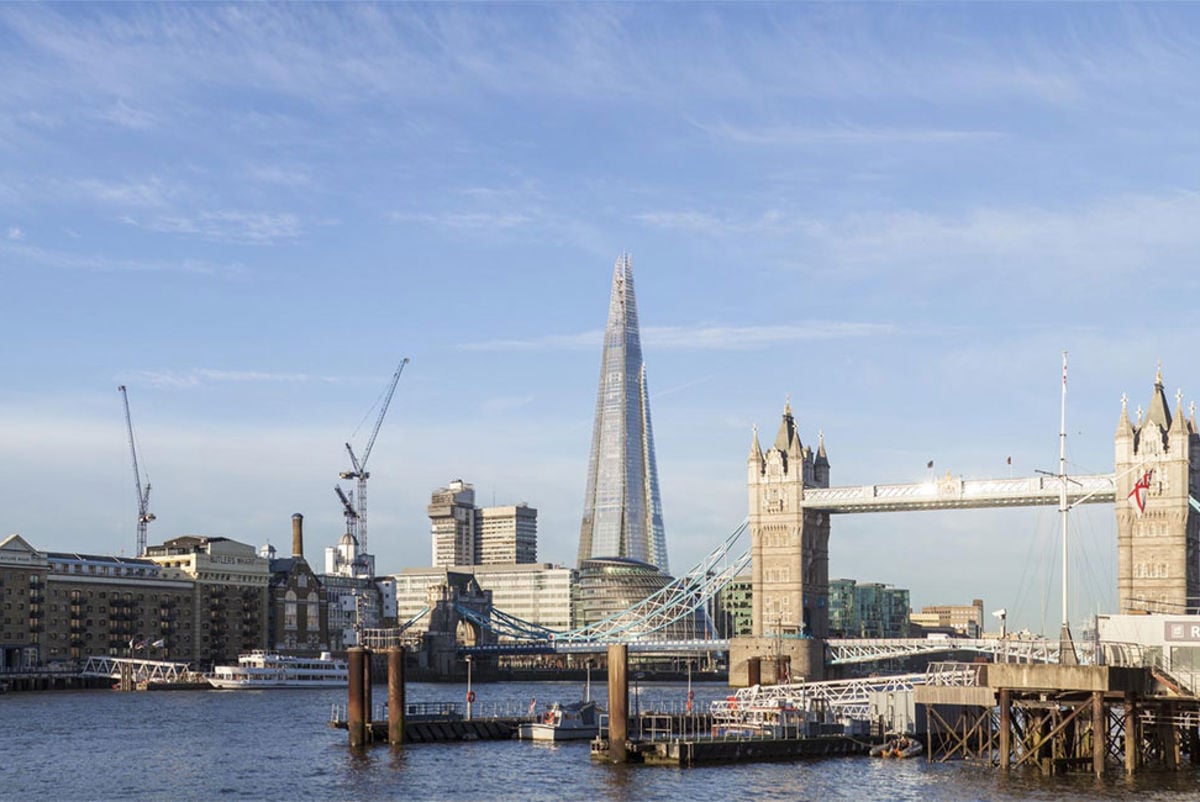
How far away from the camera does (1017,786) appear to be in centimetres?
7581

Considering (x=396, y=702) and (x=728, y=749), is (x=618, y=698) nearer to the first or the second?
(x=728, y=749)

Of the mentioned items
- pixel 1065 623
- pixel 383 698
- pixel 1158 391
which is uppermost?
pixel 1158 391

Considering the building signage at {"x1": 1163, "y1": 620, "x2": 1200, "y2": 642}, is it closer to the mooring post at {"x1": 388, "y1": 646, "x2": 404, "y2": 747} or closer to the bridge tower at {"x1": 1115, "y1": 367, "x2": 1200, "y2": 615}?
the mooring post at {"x1": 388, "y1": 646, "x2": 404, "y2": 747}

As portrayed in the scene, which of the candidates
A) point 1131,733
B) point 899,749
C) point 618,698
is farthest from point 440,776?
point 1131,733

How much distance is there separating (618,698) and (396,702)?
631 inches

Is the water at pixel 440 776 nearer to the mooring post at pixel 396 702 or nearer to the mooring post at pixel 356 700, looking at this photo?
the mooring post at pixel 356 700

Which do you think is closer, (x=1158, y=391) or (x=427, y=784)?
(x=427, y=784)

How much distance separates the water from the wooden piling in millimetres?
1025

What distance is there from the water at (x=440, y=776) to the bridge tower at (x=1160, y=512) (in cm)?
9919

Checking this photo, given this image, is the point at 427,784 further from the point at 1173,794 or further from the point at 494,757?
the point at 1173,794

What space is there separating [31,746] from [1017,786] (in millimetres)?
58953

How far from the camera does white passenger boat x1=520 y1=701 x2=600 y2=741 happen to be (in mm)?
101562

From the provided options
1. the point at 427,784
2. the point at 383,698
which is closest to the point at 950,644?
the point at 383,698

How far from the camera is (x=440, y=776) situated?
3255 inches
